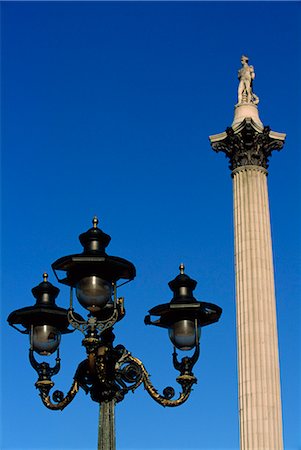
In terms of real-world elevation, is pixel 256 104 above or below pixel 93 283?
above

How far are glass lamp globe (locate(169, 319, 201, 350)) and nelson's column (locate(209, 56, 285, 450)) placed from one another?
66.0 ft

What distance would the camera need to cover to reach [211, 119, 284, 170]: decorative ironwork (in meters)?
35.0

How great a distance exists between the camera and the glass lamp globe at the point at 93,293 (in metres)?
9.85

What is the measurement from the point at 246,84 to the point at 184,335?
91.8 ft

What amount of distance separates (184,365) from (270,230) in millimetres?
23955

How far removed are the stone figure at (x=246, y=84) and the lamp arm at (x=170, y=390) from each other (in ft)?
88.7

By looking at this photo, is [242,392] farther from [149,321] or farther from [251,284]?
[149,321]

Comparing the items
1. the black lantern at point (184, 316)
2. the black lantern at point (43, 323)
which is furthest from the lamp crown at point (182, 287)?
the black lantern at point (43, 323)

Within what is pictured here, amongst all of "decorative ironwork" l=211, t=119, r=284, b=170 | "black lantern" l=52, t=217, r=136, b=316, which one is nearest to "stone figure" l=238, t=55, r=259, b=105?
"decorative ironwork" l=211, t=119, r=284, b=170

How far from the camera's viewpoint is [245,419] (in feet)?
101

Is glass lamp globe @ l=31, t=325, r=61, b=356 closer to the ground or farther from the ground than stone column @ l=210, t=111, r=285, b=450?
closer to the ground

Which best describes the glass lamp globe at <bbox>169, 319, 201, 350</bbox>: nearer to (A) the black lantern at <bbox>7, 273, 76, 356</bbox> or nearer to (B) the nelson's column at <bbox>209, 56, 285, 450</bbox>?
(A) the black lantern at <bbox>7, 273, 76, 356</bbox>

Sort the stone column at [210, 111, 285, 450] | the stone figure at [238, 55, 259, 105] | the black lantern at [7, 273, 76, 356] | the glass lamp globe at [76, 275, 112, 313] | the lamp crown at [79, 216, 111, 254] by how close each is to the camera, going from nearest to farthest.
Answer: the glass lamp globe at [76, 275, 112, 313], the lamp crown at [79, 216, 111, 254], the black lantern at [7, 273, 76, 356], the stone column at [210, 111, 285, 450], the stone figure at [238, 55, 259, 105]

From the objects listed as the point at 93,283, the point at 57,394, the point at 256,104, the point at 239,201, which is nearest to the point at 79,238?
the point at 93,283
